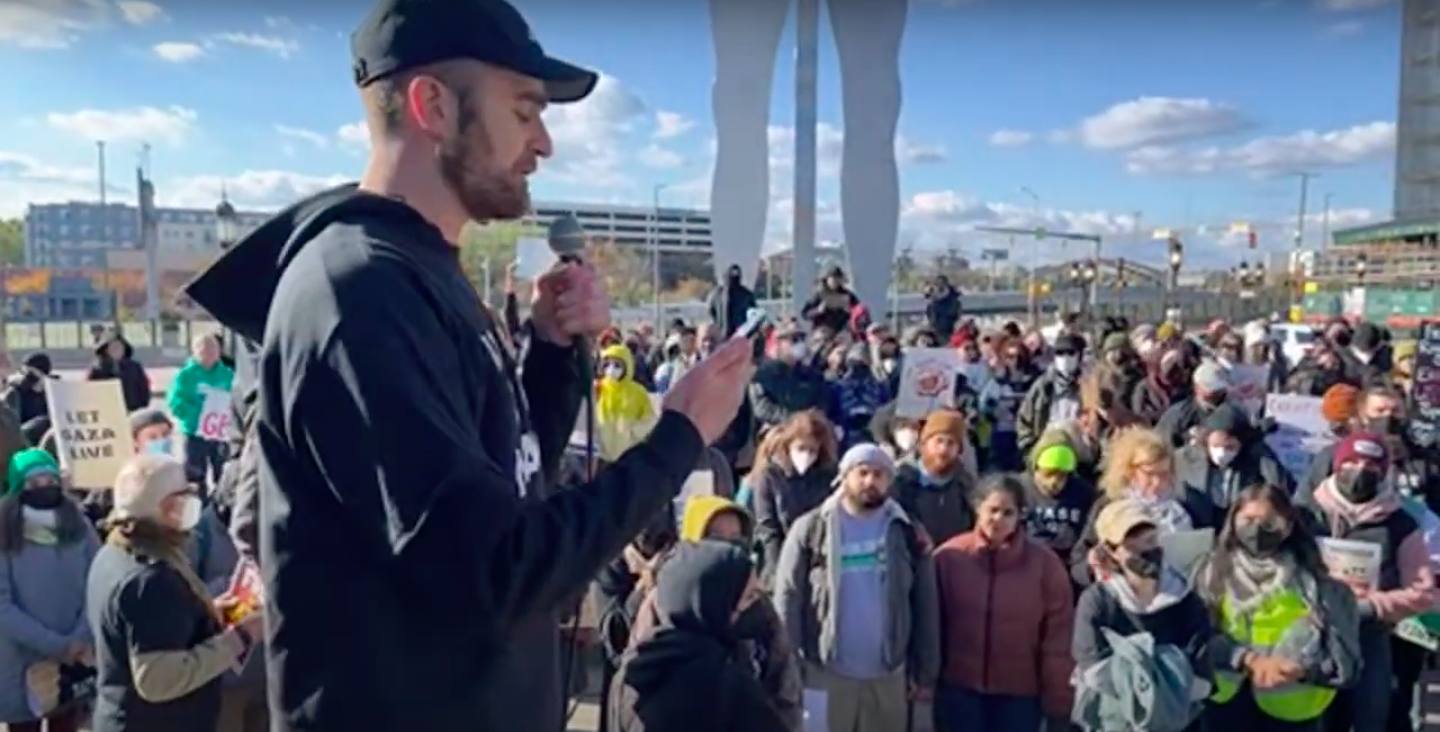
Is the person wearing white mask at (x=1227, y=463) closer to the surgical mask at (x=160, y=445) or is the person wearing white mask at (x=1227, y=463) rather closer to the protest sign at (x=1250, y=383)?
the protest sign at (x=1250, y=383)

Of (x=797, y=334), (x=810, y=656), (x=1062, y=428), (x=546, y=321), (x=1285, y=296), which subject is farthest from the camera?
(x=1285, y=296)

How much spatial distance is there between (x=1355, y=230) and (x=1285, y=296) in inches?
288

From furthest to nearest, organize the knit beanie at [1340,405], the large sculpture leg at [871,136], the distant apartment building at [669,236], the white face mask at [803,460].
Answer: the distant apartment building at [669,236] < the large sculpture leg at [871,136] < the knit beanie at [1340,405] < the white face mask at [803,460]

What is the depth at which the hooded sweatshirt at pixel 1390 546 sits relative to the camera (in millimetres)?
5211

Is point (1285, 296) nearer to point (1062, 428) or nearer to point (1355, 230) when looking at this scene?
point (1355, 230)

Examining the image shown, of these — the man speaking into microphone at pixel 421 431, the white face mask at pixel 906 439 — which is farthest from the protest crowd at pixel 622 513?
Result: the white face mask at pixel 906 439

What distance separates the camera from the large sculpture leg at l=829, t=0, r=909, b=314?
2555 centimetres

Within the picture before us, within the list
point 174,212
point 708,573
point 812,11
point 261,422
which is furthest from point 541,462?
point 174,212

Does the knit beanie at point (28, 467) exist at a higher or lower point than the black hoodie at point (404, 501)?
lower

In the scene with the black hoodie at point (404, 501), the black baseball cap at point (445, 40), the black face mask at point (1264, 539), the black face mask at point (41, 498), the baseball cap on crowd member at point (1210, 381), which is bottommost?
the black face mask at point (1264, 539)

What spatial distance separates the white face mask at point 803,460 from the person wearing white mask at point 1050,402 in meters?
2.66

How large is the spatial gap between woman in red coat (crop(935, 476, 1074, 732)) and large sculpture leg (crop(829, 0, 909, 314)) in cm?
2074

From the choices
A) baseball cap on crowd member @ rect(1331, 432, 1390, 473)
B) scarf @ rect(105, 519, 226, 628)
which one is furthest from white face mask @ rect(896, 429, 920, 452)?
scarf @ rect(105, 519, 226, 628)

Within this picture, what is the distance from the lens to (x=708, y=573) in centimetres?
399
